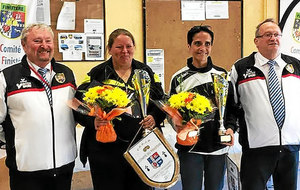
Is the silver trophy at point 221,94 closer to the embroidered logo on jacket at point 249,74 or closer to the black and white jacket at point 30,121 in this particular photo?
the embroidered logo on jacket at point 249,74

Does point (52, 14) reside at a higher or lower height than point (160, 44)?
higher

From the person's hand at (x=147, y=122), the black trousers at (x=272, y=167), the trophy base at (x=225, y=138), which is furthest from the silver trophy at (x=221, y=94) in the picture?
the person's hand at (x=147, y=122)

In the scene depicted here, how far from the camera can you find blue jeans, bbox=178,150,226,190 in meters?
2.20

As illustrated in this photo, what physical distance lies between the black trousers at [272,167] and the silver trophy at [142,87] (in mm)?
809

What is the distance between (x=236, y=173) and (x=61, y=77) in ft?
4.04

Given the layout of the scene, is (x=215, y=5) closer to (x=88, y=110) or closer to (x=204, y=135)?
(x=204, y=135)

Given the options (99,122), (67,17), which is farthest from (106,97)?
(67,17)

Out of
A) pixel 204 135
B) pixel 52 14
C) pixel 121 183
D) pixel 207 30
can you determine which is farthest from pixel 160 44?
pixel 121 183

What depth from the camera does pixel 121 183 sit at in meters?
2.06

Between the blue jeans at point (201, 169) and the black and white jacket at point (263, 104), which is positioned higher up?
the black and white jacket at point (263, 104)

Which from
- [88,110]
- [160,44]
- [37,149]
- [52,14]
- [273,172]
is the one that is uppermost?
[52,14]

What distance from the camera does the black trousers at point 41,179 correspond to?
6.33 ft

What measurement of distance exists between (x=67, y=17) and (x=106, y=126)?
1.83m

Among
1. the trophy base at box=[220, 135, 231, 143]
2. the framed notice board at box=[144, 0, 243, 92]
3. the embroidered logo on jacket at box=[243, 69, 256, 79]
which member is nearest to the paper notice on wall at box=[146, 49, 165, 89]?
the framed notice board at box=[144, 0, 243, 92]
